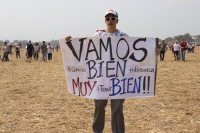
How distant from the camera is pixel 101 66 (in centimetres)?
481

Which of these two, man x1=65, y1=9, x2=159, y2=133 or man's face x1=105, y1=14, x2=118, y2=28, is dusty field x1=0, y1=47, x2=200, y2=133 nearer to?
man x1=65, y1=9, x2=159, y2=133

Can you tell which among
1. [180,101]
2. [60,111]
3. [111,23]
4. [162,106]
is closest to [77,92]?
[111,23]

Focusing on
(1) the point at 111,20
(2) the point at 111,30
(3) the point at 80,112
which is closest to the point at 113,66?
(2) the point at 111,30

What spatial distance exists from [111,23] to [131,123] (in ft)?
7.82

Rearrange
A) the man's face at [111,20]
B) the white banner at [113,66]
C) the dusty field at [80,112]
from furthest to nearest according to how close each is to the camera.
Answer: the dusty field at [80,112]
the white banner at [113,66]
the man's face at [111,20]

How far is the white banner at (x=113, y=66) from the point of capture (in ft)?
15.8

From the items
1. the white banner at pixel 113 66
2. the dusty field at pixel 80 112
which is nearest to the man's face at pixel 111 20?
the white banner at pixel 113 66

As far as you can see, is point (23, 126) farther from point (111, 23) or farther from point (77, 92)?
point (111, 23)

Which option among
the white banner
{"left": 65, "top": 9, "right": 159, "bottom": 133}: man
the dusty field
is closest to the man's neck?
{"left": 65, "top": 9, "right": 159, "bottom": 133}: man

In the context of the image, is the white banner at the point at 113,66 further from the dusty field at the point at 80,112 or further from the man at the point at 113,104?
the dusty field at the point at 80,112

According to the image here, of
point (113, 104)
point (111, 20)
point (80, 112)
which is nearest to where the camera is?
point (111, 20)

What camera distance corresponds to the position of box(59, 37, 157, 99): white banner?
481cm

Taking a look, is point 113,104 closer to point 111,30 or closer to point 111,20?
point 111,30

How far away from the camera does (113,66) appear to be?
4809mm
